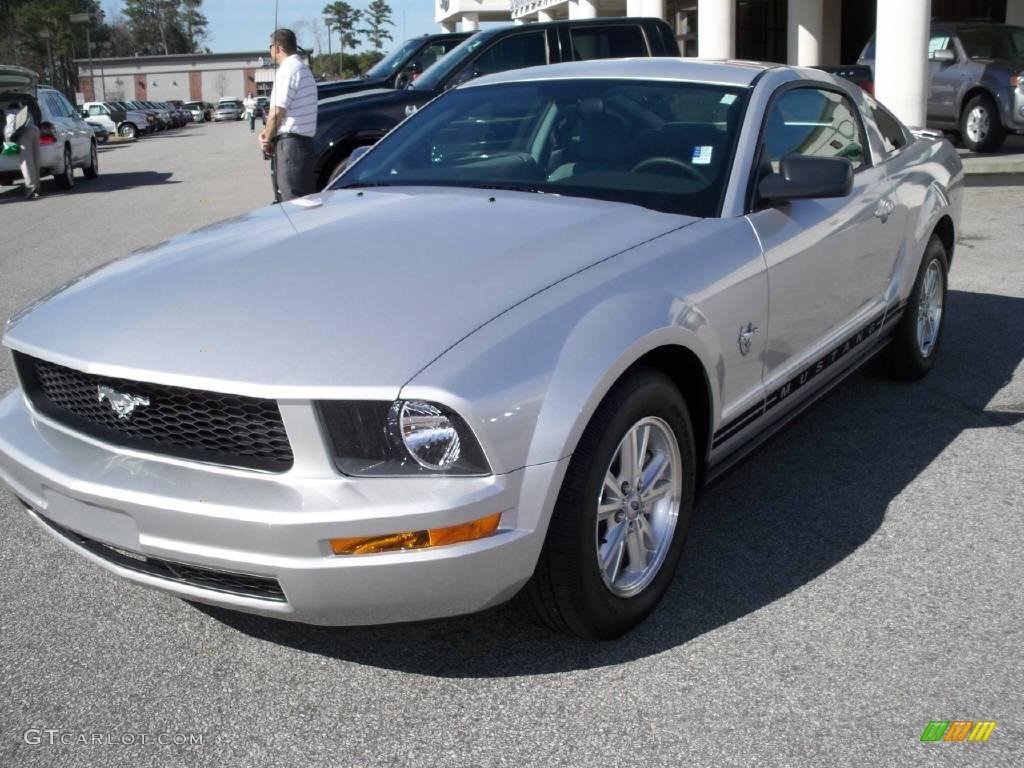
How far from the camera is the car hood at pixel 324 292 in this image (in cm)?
254

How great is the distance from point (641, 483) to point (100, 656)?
→ 155 centimetres

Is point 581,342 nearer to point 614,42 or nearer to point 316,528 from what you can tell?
point 316,528

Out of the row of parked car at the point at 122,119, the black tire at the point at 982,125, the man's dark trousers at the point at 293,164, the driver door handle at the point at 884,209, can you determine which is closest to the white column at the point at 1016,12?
the black tire at the point at 982,125

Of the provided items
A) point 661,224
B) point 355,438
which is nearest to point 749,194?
point 661,224

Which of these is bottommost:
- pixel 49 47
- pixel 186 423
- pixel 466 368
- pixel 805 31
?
pixel 186 423

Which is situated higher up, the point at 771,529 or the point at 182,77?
the point at 182,77

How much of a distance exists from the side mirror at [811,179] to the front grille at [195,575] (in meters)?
2.05

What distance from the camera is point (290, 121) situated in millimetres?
9031

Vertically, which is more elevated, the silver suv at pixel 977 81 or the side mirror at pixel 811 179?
the silver suv at pixel 977 81

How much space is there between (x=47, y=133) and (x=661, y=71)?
1506 centimetres

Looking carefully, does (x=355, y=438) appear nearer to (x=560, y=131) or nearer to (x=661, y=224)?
(x=661, y=224)

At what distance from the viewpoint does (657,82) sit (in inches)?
159

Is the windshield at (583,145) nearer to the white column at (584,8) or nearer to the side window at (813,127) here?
the side window at (813,127)

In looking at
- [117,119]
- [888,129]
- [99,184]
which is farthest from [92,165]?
[117,119]
